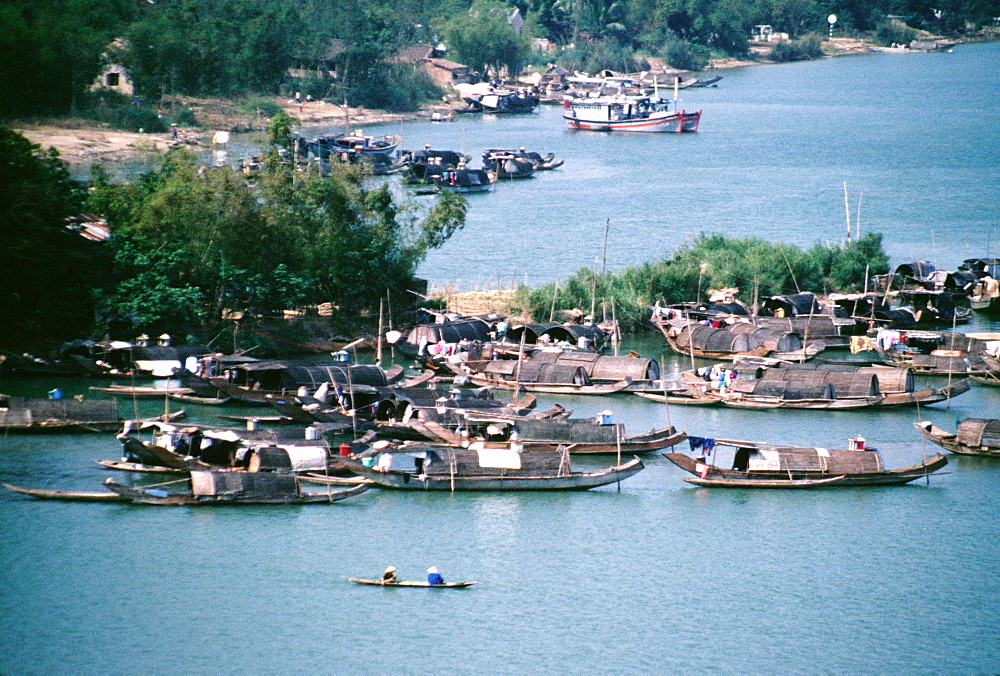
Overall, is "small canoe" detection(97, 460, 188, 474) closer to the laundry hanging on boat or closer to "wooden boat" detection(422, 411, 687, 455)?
"wooden boat" detection(422, 411, 687, 455)

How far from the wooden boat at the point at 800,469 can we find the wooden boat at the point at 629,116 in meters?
58.0

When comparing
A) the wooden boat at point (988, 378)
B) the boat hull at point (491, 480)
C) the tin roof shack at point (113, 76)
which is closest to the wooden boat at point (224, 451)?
the boat hull at point (491, 480)

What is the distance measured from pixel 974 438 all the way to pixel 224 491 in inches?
557

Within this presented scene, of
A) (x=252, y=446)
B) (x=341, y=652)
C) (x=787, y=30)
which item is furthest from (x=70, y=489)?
(x=787, y=30)

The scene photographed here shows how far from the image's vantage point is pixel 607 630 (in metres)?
17.9

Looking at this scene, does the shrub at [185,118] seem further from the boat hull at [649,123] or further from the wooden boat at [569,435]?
the wooden boat at [569,435]

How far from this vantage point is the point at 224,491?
2089 cm

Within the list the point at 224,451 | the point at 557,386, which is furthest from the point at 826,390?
the point at 224,451

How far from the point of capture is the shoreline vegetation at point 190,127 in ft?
170

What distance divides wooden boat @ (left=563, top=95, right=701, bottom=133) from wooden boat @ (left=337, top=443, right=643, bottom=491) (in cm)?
5923

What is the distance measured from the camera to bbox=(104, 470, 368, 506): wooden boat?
20.9 metres

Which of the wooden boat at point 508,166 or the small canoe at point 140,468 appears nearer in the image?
the small canoe at point 140,468

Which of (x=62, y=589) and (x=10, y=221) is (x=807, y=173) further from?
(x=62, y=589)

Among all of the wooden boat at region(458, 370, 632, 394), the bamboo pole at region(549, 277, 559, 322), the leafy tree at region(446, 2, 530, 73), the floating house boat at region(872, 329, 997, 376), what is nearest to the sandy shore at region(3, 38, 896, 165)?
the leafy tree at region(446, 2, 530, 73)
